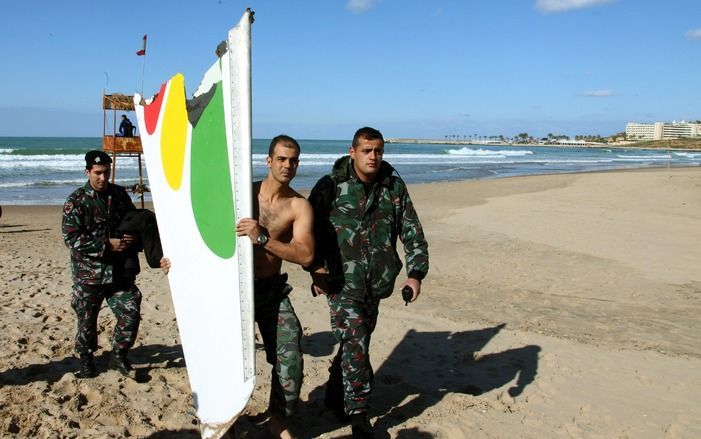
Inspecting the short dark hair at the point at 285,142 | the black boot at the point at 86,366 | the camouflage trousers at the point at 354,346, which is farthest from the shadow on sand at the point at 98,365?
the short dark hair at the point at 285,142

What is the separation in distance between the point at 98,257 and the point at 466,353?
322 cm

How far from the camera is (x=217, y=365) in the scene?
3072mm

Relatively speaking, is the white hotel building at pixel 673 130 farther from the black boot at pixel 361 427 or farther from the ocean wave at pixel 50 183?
the black boot at pixel 361 427

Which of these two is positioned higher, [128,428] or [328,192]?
[328,192]

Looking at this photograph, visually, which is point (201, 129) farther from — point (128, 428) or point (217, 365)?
point (128, 428)

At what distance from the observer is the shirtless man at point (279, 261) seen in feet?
10.9

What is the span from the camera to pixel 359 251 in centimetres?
368

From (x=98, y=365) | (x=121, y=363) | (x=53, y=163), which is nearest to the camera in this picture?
(x=121, y=363)

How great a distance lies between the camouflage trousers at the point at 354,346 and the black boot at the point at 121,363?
6.06 feet

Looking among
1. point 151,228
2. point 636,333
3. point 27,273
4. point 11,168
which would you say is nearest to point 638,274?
point 636,333

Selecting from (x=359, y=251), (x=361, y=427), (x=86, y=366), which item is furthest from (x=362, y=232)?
(x=86, y=366)

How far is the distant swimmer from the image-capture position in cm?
425

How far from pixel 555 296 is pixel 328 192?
4820 mm

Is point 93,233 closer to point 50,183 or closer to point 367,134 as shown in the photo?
point 367,134
